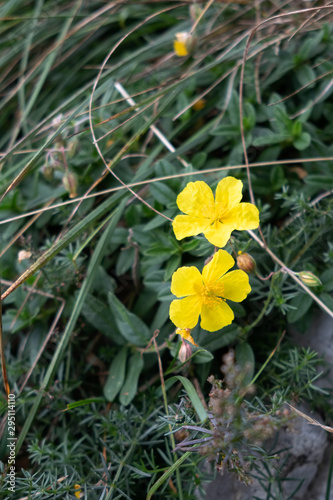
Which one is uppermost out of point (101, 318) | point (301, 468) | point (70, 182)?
point (70, 182)

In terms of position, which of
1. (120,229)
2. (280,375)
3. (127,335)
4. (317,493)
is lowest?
(317,493)

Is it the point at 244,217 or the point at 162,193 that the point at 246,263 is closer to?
the point at 244,217

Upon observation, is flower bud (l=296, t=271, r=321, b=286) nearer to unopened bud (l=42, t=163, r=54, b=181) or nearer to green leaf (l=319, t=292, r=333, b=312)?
green leaf (l=319, t=292, r=333, b=312)

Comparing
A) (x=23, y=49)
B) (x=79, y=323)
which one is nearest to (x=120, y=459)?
(x=79, y=323)

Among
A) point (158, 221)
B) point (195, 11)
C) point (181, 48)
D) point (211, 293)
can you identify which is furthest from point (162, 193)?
point (195, 11)

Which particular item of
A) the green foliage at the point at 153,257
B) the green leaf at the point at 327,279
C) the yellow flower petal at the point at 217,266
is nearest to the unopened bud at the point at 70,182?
the green foliage at the point at 153,257

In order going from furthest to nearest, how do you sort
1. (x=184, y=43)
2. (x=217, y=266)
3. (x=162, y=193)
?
1. (x=184, y=43)
2. (x=162, y=193)
3. (x=217, y=266)

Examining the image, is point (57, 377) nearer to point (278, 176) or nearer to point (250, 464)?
point (250, 464)
